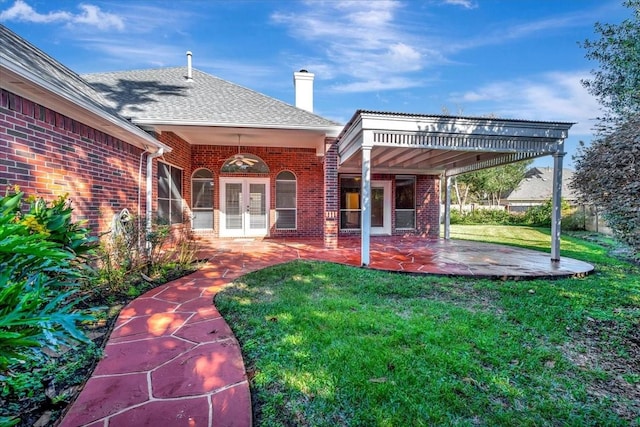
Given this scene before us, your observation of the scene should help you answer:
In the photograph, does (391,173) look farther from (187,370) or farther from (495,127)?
(187,370)

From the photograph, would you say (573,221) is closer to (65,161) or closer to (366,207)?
A: (366,207)

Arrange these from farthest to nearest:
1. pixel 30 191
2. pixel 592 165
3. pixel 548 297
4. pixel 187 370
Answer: pixel 548 297 < pixel 30 191 < pixel 592 165 < pixel 187 370

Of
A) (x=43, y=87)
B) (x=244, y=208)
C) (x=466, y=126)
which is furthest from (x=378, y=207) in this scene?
(x=43, y=87)

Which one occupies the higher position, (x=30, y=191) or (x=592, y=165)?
(x=592, y=165)

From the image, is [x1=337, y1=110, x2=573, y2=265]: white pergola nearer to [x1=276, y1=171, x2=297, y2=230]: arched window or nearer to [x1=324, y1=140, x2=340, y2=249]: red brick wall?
[x1=324, y1=140, x2=340, y2=249]: red brick wall

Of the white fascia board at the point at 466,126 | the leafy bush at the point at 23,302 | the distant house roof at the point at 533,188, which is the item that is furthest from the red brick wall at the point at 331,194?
the distant house roof at the point at 533,188

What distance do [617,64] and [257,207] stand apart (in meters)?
10.6

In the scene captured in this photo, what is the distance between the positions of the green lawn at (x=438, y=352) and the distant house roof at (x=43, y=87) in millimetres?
3207

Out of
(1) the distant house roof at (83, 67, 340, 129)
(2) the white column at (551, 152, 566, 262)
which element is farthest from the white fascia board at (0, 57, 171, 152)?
(2) the white column at (551, 152, 566, 262)

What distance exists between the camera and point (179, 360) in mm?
2604

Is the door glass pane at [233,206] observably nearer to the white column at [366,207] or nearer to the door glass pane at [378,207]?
the door glass pane at [378,207]

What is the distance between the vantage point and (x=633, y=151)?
2812 millimetres

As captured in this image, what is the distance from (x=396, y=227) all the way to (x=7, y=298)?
37.0 ft

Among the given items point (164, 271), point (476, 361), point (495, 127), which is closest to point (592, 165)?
point (476, 361)
